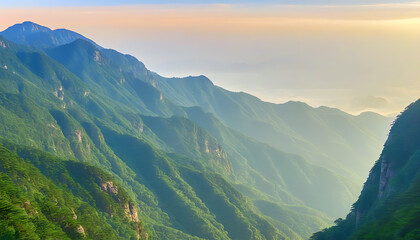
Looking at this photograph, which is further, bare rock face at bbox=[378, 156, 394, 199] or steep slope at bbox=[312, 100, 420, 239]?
bare rock face at bbox=[378, 156, 394, 199]

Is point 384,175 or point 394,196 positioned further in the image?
point 384,175

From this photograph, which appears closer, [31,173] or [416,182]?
[416,182]

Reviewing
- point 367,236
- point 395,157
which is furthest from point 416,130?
point 367,236

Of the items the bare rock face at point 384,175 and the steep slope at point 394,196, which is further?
the bare rock face at point 384,175

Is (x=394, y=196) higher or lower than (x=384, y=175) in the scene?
lower

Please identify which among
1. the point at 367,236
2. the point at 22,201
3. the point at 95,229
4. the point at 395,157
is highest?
the point at 395,157

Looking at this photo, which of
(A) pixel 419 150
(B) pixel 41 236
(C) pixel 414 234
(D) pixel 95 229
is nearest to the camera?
(C) pixel 414 234

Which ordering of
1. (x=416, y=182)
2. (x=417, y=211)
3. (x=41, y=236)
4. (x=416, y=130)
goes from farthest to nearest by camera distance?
(x=416, y=130) → (x=41, y=236) → (x=416, y=182) → (x=417, y=211)

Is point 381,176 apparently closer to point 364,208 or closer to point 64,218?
point 364,208
